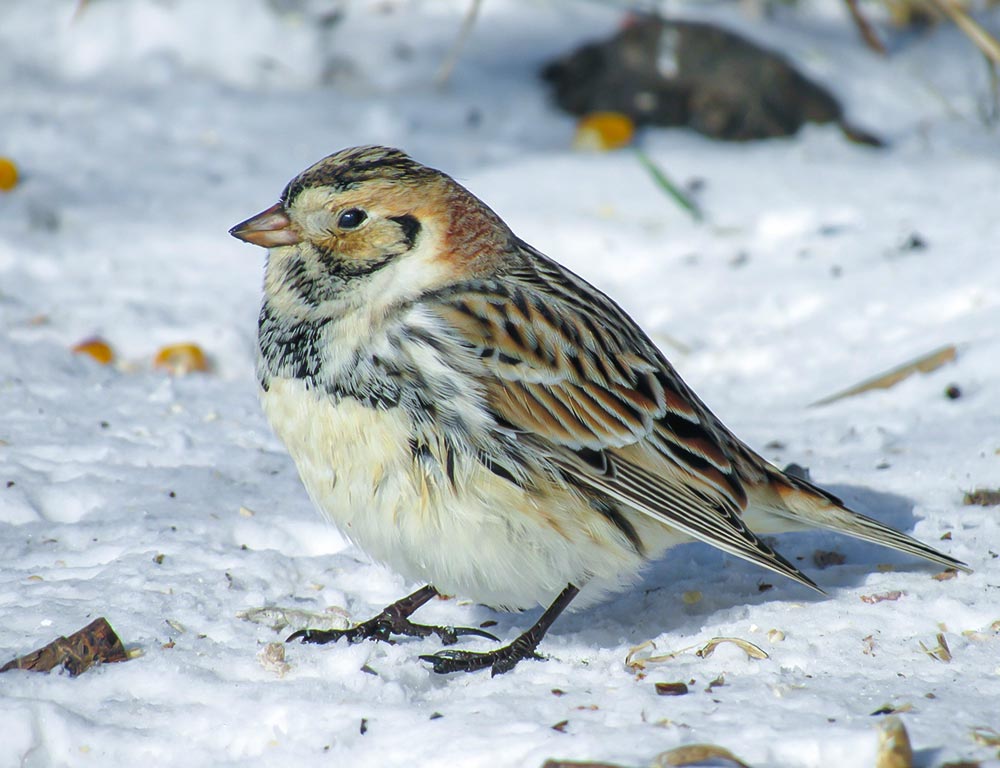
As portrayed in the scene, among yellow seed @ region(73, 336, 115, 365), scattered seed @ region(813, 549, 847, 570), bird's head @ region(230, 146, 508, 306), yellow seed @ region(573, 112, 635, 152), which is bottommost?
scattered seed @ region(813, 549, 847, 570)

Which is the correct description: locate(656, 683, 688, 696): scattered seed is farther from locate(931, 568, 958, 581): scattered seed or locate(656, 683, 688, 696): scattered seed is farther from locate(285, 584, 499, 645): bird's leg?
locate(931, 568, 958, 581): scattered seed

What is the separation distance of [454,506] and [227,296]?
2949mm

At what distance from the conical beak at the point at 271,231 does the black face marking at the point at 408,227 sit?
0.27 metres

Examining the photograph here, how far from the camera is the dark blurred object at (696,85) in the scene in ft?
24.5

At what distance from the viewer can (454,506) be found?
3285 millimetres

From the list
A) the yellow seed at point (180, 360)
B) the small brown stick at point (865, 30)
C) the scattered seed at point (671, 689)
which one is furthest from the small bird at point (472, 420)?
the small brown stick at point (865, 30)

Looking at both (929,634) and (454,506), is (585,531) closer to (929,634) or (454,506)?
(454,506)

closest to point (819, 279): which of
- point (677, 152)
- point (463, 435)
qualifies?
point (677, 152)

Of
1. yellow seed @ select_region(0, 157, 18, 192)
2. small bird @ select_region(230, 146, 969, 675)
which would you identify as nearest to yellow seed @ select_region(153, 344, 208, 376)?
yellow seed @ select_region(0, 157, 18, 192)

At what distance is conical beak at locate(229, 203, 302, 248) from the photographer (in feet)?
11.8

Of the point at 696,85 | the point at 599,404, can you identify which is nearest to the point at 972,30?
the point at 696,85

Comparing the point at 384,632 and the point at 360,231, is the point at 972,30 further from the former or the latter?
the point at 384,632

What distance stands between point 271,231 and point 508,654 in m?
1.29

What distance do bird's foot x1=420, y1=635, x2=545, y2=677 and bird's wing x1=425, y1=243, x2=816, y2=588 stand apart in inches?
18.2
